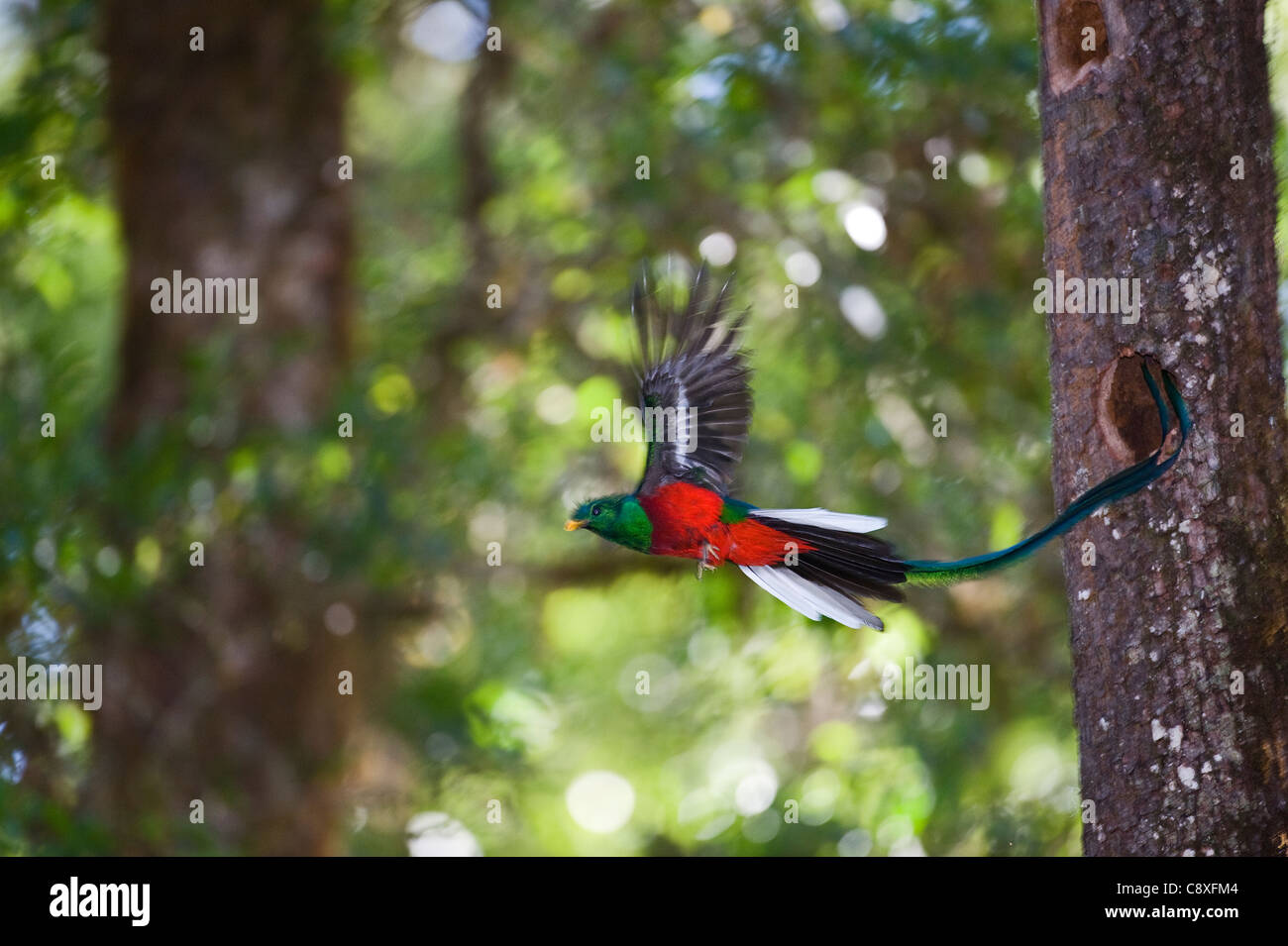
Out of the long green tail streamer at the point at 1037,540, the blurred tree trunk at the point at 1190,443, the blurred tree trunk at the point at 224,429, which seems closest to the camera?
the long green tail streamer at the point at 1037,540

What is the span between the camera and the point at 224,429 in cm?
534

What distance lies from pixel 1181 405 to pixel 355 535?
380cm

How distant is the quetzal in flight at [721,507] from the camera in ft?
6.40

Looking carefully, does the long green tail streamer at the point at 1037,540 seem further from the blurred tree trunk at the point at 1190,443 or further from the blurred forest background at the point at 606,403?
the blurred forest background at the point at 606,403

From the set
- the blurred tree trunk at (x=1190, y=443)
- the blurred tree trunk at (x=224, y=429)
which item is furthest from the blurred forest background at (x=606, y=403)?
the blurred tree trunk at (x=1190, y=443)

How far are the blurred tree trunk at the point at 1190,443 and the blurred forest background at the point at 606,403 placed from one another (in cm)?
281

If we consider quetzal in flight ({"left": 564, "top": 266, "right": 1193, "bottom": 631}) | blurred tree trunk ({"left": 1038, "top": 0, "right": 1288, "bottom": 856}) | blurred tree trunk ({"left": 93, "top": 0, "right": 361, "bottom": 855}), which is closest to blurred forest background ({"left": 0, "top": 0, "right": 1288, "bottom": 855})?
blurred tree trunk ({"left": 93, "top": 0, "right": 361, "bottom": 855})

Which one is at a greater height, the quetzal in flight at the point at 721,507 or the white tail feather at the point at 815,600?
the quetzal in flight at the point at 721,507

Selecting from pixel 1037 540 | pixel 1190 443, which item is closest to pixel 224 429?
pixel 1190 443

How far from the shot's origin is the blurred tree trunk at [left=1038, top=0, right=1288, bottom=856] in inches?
89.5

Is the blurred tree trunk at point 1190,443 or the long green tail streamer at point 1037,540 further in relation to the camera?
the blurred tree trunk at point 1190,443

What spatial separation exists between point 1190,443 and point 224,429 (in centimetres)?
415

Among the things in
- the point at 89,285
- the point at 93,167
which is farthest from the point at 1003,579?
the point at 89,285

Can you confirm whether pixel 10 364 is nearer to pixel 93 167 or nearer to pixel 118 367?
pixel 118 367
